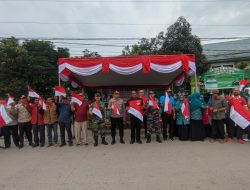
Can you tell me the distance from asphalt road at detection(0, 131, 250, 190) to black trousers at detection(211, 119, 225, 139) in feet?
1.86


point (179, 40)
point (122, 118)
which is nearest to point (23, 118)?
point (122, 118)

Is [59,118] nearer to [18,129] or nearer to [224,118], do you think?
[18,129]

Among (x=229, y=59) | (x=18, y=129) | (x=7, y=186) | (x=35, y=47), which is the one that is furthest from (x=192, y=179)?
(x=35, y=47)

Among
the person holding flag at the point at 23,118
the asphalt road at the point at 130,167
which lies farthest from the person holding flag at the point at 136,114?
the person holding flag at the point at 23,118

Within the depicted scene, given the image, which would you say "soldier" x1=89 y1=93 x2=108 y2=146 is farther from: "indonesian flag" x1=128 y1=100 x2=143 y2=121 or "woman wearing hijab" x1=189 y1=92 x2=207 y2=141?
"woman wearing hijab" x1=189 y1=92 x2=207 y2=141

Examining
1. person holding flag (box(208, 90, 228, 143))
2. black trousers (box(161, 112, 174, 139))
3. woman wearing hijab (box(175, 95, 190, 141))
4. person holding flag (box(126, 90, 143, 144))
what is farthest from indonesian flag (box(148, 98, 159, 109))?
person holding flag (box(208, 90, 228, 143))

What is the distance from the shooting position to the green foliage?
84.0 ft

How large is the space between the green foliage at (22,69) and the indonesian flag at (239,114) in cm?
1837

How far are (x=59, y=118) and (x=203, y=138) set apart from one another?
190 inches

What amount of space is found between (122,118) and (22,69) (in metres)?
18.7

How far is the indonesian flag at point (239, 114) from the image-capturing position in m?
10.4

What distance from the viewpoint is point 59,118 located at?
10.6m

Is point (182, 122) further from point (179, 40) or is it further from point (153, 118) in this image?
point (179, 40)

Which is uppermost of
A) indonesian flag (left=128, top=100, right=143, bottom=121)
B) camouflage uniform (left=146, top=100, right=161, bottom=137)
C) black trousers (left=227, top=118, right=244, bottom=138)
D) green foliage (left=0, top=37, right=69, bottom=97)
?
green foliage (left=0, top=37, right=69, bottom=97)
